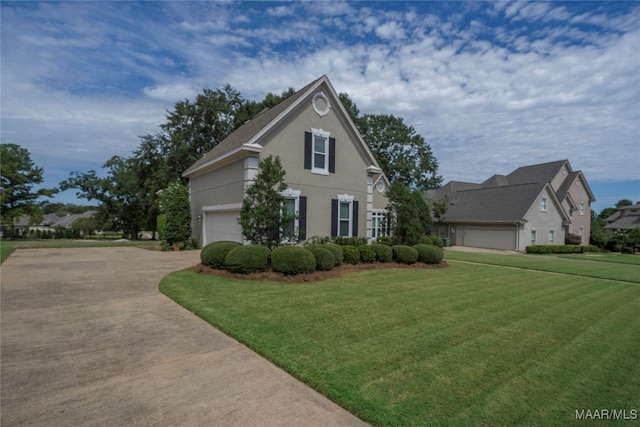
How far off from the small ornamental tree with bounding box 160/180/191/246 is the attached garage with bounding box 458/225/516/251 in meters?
25.5

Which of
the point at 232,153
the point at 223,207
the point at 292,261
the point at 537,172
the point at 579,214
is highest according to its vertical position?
the point at 537,172

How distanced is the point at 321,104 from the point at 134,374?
1289 centimetres

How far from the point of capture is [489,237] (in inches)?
1128

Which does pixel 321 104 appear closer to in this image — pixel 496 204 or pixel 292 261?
pixel 292 261

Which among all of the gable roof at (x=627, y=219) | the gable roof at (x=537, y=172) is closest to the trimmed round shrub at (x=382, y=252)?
the gable roof at (x=537, y=172)

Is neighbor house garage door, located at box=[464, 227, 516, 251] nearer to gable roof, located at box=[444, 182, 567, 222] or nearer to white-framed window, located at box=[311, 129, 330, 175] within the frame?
gable roof, located at box=[444, 182, 567, 222]

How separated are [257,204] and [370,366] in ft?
25.8

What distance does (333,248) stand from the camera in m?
10.9

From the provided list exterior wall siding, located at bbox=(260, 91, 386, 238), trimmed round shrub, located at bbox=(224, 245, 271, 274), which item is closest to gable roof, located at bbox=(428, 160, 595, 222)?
exterior wall siding, located at bbox=(260, 91, 386, 238)

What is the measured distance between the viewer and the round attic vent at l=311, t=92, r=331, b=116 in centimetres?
1400

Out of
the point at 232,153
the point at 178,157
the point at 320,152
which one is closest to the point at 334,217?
the point at 320,152

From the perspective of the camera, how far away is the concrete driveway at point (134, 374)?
9.20ft

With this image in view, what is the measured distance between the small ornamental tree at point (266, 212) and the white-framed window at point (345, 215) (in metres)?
4.42

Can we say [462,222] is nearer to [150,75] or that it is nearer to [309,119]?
[309,119]
